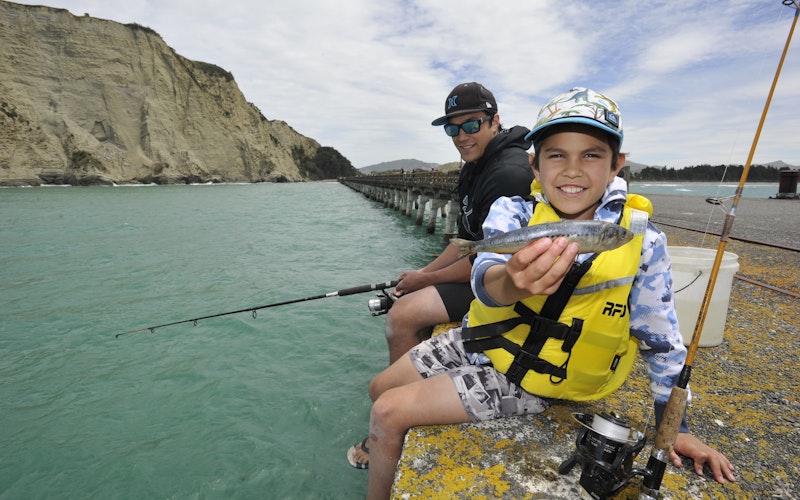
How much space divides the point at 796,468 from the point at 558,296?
1.52 m

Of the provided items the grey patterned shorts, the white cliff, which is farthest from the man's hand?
the white cliff

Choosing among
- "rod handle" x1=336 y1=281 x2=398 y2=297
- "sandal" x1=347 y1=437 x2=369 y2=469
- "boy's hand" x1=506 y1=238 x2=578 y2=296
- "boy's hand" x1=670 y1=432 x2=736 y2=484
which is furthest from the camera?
"rod handle" x1=336 y1=281 x2=398 y2=297

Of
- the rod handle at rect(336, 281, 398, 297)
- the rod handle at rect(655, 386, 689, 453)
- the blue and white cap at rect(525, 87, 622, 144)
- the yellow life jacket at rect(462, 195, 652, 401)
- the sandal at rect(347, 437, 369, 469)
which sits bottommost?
the sandal at rect(347, 437, 369, 469)

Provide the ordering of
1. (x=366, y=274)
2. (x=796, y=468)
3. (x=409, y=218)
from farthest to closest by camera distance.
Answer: (x=409, y=218) → (x=366, y=274) → (x=796, y=468)

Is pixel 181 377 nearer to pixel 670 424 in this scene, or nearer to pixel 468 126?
pixel 468 126

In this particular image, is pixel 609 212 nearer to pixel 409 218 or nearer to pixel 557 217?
pixel 557 217

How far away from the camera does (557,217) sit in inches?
84.9

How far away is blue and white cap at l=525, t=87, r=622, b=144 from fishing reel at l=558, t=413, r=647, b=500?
1.38m

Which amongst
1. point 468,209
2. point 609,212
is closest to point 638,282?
point 609,212

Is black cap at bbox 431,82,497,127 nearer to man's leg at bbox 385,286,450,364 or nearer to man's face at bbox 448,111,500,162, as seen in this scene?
man's face at bbox 448,111,500,162

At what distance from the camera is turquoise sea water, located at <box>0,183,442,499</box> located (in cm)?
398

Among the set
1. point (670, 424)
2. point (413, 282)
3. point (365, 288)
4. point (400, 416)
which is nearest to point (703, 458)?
point (670, 424)

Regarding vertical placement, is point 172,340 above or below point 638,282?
below

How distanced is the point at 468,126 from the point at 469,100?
0.78ft
